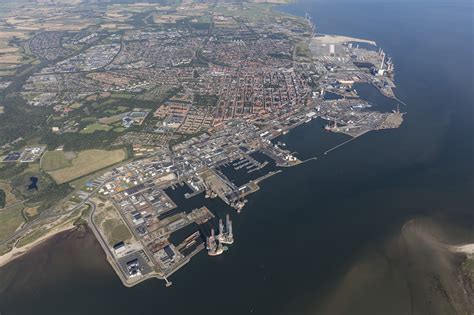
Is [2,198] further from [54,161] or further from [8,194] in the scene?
[54,161]

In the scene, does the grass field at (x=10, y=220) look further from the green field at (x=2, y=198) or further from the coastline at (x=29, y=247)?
the coastline at (x=29, y=247)

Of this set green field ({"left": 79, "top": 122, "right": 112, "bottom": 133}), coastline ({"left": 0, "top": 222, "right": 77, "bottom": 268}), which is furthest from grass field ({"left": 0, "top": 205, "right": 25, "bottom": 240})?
green field ({"left": 79, "top": 122, "right": 112, "bottom": 133})

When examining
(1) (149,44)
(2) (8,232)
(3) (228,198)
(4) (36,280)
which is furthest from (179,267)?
(1) (149,44)

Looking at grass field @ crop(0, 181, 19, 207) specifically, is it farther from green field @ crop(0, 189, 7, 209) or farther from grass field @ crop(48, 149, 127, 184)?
grass field @ crop(48, 149, 127, 184)

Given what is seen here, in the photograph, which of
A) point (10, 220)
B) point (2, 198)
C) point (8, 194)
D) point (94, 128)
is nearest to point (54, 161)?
point (8, 194)

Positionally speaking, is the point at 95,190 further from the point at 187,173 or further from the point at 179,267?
the point at 179,267

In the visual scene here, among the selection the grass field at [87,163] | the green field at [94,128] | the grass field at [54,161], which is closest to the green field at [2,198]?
the grass field at [87,163]
